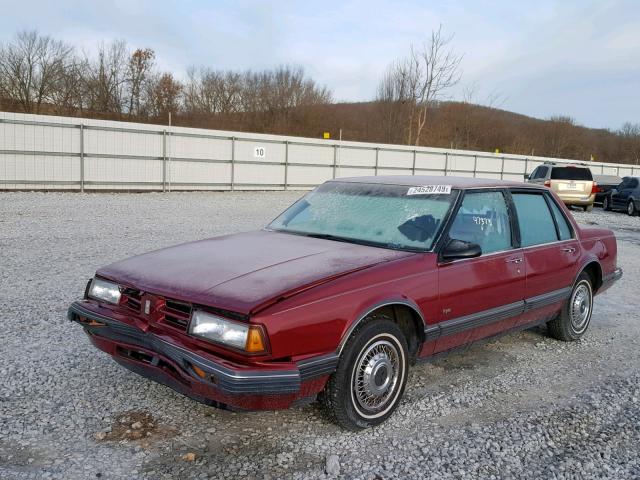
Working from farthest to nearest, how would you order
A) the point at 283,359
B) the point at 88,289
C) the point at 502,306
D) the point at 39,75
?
the point at 39,75
the point at 502,306
the point at 88,289
the point at 283,359

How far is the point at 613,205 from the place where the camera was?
2125cm

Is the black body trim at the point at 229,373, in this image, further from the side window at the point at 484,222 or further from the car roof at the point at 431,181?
the car roof at the point at 431,181

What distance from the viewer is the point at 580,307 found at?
5336 mm

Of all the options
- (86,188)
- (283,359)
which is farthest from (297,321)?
(86,188)

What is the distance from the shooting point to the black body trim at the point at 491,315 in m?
3.69

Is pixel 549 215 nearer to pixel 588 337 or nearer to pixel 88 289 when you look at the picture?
pixel 588 337

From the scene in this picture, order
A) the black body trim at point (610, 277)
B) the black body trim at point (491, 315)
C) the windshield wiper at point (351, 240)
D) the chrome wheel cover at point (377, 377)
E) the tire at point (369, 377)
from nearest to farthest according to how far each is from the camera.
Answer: the tire at point (369, 377) → the chrome wheel cover at point (377, 377) → the black body trim at point (491, 315) → the windshield wiper at point (351, 240) → the black body trim at point (610, 277)

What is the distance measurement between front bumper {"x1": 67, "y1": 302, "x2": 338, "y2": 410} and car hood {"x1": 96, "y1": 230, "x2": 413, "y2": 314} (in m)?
0.28

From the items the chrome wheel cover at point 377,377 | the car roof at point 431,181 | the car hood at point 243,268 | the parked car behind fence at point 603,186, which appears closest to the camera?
the car hood at point 243,268

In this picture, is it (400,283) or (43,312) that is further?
(43,312)

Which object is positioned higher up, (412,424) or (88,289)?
(88,289)


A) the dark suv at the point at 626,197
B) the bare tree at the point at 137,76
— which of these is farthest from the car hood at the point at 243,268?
the bare tree at the point at 137,76

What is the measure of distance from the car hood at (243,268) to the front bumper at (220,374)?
0.91 ft

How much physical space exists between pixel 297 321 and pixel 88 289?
1603 mm
